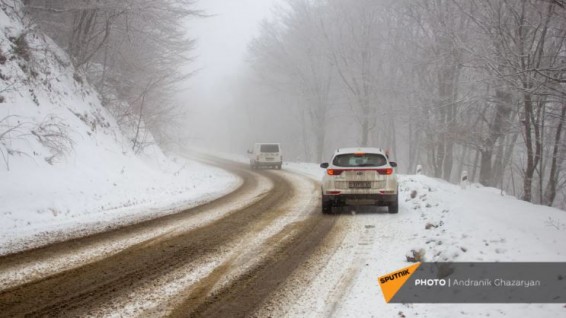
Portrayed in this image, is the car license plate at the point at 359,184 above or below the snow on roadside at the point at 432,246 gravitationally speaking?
above

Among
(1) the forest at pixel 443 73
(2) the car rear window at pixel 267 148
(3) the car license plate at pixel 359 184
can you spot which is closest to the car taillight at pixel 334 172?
(3) the car license plate at pixel 359 184

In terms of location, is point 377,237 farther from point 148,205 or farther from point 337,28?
point 337,28

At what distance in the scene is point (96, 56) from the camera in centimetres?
1941

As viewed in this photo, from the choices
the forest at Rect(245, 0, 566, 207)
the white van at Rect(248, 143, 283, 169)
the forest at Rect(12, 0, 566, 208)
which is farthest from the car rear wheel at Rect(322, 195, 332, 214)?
the white van at Rect(248, 143, 283, 169)

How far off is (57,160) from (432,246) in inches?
392

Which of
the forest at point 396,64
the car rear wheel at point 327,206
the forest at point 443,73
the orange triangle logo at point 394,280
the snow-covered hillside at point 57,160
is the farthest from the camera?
the forest at point 396,64

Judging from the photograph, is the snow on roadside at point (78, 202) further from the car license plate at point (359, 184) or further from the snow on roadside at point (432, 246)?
the snow on roadside at point (432, 246)

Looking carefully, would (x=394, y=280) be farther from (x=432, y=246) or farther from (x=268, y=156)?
(x=268, y=156)

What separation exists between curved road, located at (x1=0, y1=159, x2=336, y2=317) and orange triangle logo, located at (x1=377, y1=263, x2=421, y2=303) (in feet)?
4.08

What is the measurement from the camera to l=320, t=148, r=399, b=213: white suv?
9688 mm

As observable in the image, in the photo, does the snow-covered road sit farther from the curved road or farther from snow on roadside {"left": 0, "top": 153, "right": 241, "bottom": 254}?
snow on roadside {"left": 0, "top": 153, "right": 241, "bottom": 254}

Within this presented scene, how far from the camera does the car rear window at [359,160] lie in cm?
999

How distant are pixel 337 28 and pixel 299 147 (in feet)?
76.1

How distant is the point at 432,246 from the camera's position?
629 centimetres
